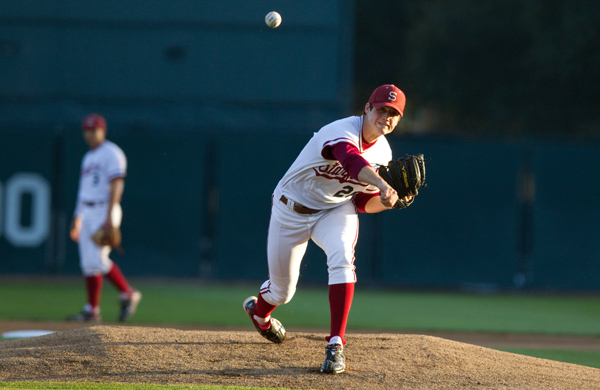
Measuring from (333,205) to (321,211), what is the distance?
0.09m

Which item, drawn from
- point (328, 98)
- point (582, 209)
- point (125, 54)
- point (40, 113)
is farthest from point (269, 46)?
point (582, 209)

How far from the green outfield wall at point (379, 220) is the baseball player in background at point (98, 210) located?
3808mm

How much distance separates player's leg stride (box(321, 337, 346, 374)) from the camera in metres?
4.59

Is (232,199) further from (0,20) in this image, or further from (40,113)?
(0,20)

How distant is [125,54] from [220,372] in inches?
353

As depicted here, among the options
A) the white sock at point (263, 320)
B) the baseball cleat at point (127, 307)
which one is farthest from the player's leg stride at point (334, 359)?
the baseball cleat at point (127, 307)

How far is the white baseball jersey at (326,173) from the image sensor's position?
494cm

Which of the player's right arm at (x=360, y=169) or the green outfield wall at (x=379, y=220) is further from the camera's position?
the green outfield wall at (x=379, y=220)

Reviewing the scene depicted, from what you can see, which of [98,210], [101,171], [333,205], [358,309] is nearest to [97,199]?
[98,210]

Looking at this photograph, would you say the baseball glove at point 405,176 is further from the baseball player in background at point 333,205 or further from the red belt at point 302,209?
the red belt at point 302,209

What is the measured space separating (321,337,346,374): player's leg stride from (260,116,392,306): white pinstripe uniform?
38cm

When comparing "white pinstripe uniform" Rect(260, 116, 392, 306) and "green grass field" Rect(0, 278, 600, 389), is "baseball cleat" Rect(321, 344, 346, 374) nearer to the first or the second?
"white pinstripe uniform" Rect(260, 116, 392, 306)

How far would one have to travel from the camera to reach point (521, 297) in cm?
1164

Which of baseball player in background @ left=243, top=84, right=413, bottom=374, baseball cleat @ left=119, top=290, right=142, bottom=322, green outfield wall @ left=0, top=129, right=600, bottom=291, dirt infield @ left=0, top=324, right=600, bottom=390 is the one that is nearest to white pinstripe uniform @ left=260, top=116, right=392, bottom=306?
baseball player in background @ left=243, top=84, right=413, bottom=374
